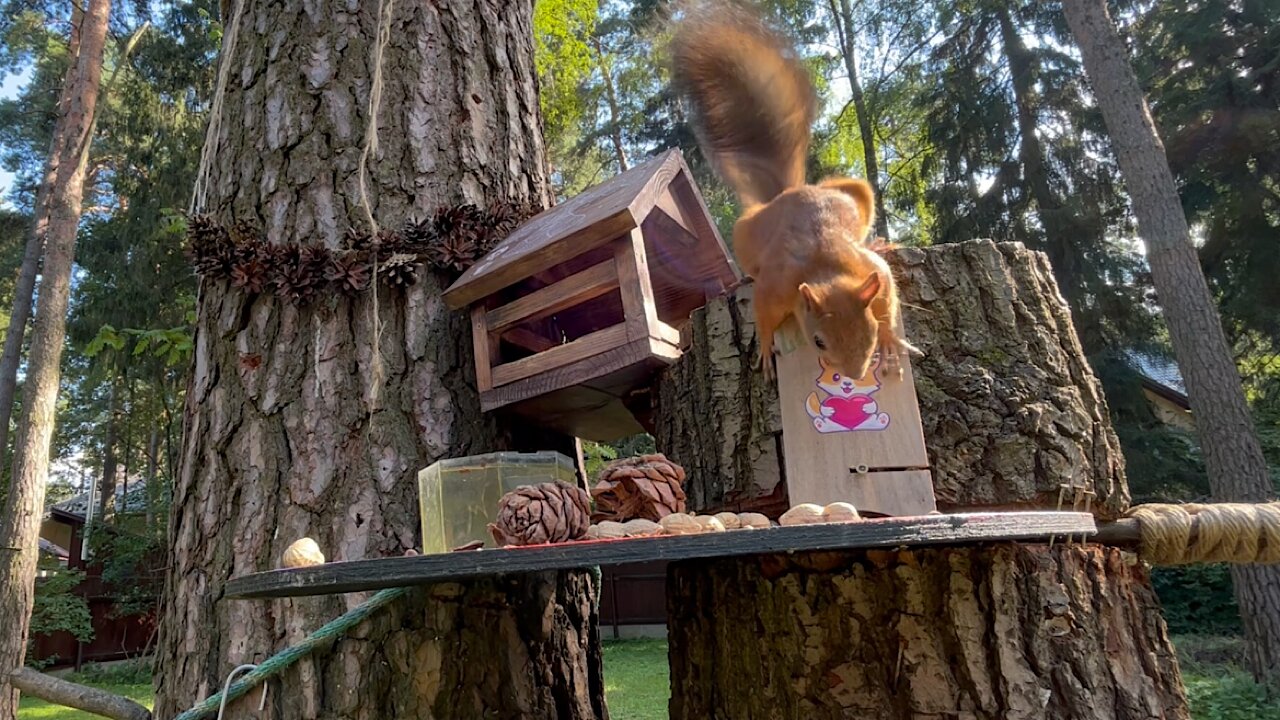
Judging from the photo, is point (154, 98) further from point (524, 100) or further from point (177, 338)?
point (524, 100)

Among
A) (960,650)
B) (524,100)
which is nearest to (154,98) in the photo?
(524,100)

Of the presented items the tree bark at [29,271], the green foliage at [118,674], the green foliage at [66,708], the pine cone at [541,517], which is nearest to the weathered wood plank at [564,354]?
the pine cone at [541,517]

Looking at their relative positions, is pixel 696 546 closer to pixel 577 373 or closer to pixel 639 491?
pixel 639 491

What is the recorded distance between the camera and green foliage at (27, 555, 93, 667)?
26.7 feet

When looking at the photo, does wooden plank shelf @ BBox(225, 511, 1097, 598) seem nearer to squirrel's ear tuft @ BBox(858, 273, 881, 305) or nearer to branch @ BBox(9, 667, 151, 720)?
squirrel's ear tuft @ BBox(858, 273, 881, 305)

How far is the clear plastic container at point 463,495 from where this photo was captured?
991 mm

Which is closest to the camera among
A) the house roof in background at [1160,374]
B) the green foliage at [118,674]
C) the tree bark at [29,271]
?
the tree bark at [29,271]

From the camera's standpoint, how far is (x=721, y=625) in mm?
1115

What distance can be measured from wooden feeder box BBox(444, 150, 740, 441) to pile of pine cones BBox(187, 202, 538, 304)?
0.08 meters

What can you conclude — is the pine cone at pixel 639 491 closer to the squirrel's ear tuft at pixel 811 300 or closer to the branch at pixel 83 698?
the squirrel's ear tuft at pixel 811 300

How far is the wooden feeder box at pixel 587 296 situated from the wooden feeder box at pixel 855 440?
0.67 feet

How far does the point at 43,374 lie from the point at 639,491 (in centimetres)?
543

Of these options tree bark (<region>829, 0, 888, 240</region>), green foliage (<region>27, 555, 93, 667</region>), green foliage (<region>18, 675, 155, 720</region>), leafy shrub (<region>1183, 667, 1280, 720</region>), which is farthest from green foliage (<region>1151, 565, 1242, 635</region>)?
green foliage (<region>27, 555, 93, 667</region>)

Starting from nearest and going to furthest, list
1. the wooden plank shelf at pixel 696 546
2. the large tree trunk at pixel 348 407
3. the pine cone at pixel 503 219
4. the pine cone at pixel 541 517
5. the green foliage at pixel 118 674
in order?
the wooden plank shelf at pixel 696 546 < the pine cone at pixel 541 517 < the large tree trunk at pixel 348 407 < the pine cone at pixel 503 219 < the green foliage at pixel 118 674
